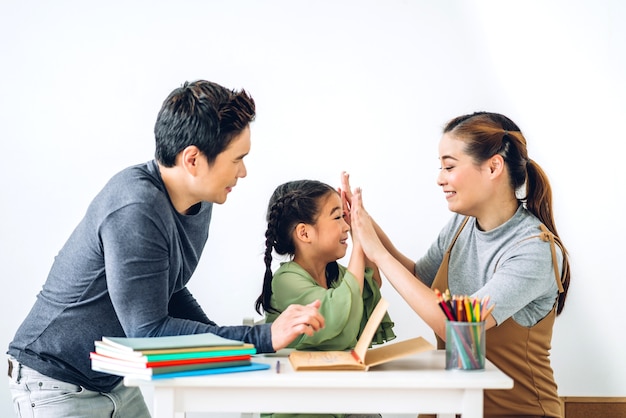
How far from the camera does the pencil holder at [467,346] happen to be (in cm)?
148

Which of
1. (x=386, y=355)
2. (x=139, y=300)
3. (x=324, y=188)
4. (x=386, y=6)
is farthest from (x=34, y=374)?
(x=386, y=6)

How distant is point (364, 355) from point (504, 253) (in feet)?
1.93

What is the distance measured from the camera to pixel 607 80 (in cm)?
276

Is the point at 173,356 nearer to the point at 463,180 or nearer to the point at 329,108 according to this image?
the point at 463,180

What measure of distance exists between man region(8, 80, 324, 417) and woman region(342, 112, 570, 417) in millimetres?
362

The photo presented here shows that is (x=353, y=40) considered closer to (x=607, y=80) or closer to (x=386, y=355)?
(x=607, y=80)

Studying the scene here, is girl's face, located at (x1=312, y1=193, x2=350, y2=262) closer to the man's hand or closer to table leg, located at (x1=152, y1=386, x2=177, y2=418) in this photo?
the man's hand

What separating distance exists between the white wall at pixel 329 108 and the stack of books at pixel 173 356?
4.11 ft

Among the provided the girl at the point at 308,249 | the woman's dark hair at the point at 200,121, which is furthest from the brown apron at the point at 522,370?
the woman's dark hair at the point at 200,121

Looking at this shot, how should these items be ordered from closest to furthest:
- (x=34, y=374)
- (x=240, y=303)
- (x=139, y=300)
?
(x=139, y=300) → (x=34, y=374) → (x=240, y=303)

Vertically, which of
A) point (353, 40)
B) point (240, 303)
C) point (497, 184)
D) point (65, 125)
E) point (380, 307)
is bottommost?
point (240, 303)

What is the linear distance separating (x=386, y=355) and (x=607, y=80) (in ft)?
5.54

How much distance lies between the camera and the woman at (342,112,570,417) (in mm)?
1815

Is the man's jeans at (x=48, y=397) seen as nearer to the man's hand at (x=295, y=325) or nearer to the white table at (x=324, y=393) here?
the white table at (x=324, y=393)
